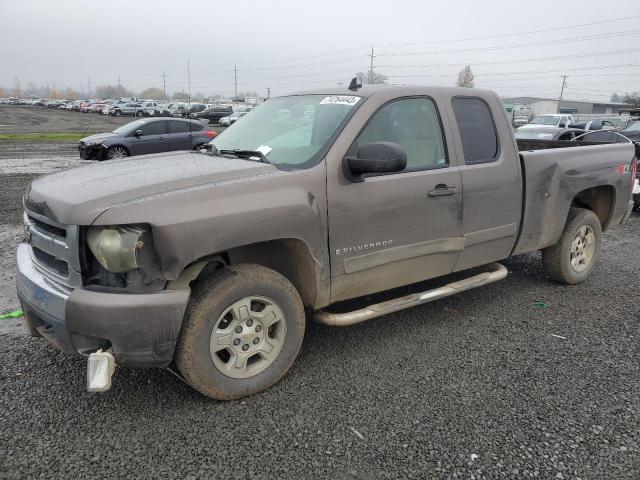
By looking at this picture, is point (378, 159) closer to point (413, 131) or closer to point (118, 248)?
point (413, 131)

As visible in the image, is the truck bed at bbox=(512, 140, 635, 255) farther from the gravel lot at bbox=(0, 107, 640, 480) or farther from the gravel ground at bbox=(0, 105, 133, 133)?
the gravel ground at bbox=(0, 105, 133, 133)

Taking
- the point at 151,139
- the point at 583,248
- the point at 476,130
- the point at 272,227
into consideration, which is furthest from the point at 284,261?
the point at 151,139

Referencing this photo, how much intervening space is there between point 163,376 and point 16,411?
0.82m

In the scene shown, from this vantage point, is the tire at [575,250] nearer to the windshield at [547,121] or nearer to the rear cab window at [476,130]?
the rear cab window at [476,130]

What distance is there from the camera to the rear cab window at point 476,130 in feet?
13.1

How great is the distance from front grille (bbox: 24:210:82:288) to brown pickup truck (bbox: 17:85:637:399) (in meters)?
0.01

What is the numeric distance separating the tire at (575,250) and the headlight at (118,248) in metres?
4.04

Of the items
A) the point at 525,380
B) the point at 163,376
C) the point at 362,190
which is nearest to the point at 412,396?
the point at 525,380

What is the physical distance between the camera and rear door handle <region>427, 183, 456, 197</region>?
364 centimetres

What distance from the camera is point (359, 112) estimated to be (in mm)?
3463

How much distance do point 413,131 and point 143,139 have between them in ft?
47.7

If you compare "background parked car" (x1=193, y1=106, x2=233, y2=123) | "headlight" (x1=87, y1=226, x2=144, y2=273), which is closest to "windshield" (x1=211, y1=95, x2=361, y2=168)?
"headlight" (x1=87, y1=226, x2=144, y2=273)

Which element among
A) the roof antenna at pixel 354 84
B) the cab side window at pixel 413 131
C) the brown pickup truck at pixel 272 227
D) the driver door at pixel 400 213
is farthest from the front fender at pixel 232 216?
the roof antenna at pixel 354 84

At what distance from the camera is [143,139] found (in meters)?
16.5
